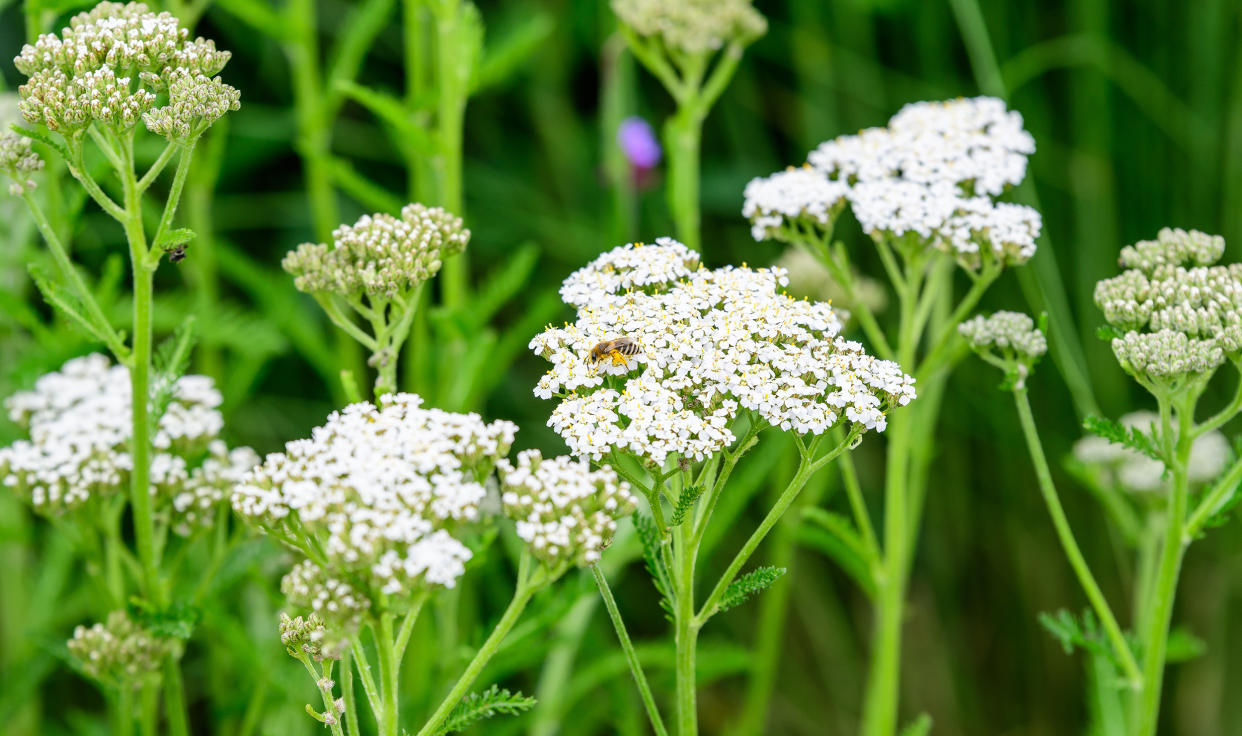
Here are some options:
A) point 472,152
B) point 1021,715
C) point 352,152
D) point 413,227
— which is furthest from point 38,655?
point 1021,715

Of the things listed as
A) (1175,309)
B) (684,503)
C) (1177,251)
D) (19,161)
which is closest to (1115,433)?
(1175,309)

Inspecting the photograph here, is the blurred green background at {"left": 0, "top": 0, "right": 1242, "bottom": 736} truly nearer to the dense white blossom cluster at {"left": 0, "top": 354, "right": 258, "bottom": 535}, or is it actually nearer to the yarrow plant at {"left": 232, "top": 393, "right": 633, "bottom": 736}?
the dense white blossom cluster at {"left": 0, "top": 354, "right": 258, "bottom": 535}

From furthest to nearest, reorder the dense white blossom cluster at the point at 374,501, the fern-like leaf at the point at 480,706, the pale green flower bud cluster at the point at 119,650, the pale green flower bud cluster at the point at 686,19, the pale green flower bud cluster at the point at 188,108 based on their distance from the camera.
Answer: the pale green flower bud cluster at the point at 686,19 < the pale green flower bud cluster at the point at 119,650 < the pale green flower bud cluster at the point at 188,108 < the fern-like leaf at the point at 480,706 < the dense white blossom cluster at the point at 374,501

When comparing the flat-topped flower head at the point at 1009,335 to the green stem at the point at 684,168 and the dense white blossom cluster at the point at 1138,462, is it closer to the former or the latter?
the dense white blossom cluster at the point at 1138,462

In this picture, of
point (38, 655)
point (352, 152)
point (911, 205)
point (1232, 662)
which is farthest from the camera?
point (352, 152)

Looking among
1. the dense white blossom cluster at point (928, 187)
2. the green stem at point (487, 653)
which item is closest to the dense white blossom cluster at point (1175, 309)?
the dense white blossom cluster at point (928, 187)

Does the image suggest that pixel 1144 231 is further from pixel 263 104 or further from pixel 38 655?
pixel 38 655

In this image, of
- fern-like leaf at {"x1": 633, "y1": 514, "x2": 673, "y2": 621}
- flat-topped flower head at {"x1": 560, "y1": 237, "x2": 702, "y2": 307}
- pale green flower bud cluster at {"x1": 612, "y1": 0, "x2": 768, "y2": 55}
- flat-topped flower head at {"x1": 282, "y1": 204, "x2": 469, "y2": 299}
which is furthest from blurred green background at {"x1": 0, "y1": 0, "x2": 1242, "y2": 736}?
fern-like leaf at {"x1": 633, "y1": 514, "x2": 673, "y2": 621}
